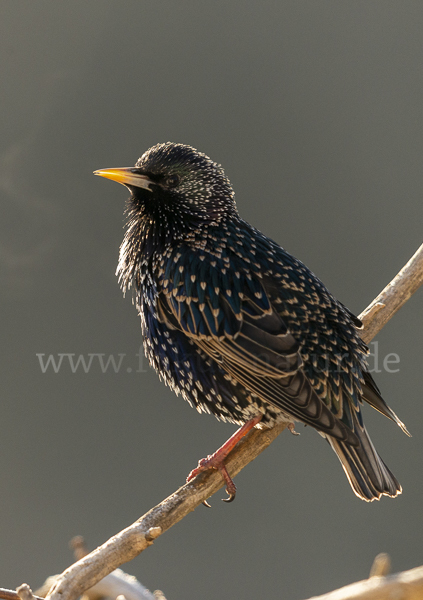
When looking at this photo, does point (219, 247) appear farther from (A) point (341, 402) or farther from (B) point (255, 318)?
(A) point (341, 402)

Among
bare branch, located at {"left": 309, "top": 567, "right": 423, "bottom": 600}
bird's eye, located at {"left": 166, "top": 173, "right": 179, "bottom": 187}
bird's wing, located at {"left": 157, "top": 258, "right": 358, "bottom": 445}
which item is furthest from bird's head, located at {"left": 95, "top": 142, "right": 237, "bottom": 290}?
bare branch, located at {"left": 309, "top": 567, "right": 423, "bottom": 600}

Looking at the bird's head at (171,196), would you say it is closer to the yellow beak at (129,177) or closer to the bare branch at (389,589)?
the yellow beak at (129,177)

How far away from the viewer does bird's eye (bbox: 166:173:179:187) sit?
2.24m

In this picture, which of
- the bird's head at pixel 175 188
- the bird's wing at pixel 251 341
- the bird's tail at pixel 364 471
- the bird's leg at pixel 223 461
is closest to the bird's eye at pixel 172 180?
the bird's head at pixel 175 188

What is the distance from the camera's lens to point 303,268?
2.26m

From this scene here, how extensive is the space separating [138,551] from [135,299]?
1.01 meters

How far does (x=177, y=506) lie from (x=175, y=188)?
1.13 metres

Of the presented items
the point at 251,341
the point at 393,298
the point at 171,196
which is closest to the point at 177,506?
the point at 251,341

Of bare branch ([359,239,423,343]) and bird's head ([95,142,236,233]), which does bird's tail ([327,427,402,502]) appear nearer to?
bare branch ([359,239,423,343])

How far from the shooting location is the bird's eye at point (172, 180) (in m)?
2.24

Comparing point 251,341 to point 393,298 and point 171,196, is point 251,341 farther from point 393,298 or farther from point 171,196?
point 393,298

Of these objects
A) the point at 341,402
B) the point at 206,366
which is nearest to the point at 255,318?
the point at 206,366

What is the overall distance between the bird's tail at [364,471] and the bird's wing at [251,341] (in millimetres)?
55

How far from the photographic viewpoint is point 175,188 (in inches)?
89.0
